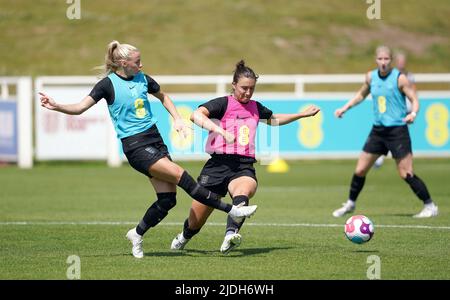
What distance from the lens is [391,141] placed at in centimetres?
1409

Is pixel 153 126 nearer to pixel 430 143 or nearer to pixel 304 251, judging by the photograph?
pixel 304 251

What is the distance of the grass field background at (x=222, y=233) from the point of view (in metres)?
9.12

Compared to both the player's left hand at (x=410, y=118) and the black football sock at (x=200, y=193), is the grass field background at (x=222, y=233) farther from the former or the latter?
the player's left hand at (x=410, y=118)

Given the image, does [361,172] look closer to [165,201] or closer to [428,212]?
[428,212]

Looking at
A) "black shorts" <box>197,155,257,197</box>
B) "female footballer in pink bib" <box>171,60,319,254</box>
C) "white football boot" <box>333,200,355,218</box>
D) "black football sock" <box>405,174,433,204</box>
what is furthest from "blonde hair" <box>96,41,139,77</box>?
"black football sock" <box>405,174,433,204</box>

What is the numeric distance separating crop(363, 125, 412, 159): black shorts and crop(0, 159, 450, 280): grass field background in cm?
92

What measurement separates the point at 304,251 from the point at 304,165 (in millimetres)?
14516

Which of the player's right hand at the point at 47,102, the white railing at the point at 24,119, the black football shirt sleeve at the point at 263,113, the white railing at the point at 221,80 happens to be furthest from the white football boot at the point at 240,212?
the white railing at the point at 24,119

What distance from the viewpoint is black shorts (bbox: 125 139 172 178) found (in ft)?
32.1

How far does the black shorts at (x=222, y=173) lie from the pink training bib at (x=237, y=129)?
0.12m

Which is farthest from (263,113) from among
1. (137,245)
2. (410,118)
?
(410,118)

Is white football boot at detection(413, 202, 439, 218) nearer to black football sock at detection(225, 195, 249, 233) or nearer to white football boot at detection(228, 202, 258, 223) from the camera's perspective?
black football sock at detection(225, 195, 249, 233)

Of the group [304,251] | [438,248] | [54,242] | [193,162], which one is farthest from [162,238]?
[193,162]

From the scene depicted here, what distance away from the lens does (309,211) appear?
1475 centimetres
